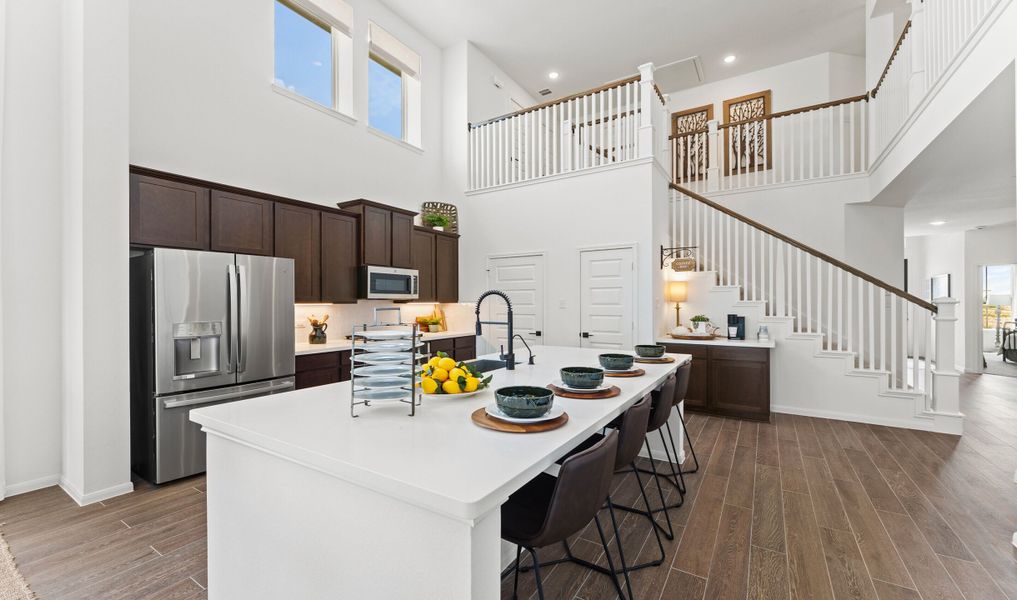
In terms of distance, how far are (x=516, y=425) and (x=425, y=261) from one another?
456 centimetres

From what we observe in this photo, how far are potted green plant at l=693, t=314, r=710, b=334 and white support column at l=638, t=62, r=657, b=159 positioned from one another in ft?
6.69

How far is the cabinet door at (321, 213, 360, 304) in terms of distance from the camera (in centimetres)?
437

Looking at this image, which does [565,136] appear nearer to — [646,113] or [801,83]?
[646,113]

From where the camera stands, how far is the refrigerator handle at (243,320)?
11.0 feet

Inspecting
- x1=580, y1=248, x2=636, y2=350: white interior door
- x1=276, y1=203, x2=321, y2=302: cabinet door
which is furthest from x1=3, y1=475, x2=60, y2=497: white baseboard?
x1=580, y1=248, x2=636, y2=350: white interior door

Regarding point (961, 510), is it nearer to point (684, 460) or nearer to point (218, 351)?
point (684, 460)

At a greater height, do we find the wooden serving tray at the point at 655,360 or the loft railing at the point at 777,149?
the loft railing at the point at 777,149

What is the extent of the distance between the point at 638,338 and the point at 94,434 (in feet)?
15.7

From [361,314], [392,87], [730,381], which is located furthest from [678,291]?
[392,87]

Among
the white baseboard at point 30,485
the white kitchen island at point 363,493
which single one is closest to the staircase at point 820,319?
the white kitchen island at point 363,493

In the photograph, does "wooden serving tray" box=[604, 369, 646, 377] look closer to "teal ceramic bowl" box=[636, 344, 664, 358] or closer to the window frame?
"teal ceramic bowl" box=[636, 344, 664, 358]

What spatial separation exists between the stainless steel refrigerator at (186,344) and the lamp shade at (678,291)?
4573 mm

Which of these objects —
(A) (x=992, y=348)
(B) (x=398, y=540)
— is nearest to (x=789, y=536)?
(B) (x=398, y=540)

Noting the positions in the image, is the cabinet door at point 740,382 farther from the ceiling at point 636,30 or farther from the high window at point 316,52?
the high window at point 316,52
